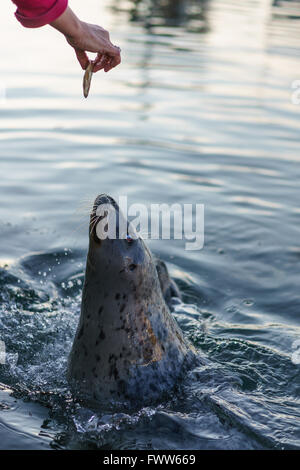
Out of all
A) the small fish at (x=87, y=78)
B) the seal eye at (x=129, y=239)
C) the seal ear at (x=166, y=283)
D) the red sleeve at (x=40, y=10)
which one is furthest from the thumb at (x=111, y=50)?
the seal ear at (x=166, y=283)

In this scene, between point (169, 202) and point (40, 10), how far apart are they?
445cm

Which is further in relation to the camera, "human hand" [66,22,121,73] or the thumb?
the thumb

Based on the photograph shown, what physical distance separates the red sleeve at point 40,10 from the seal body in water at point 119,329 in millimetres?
1056

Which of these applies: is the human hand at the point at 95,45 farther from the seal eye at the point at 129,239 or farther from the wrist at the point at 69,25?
the seal eye at the point at 129,239

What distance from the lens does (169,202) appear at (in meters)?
7.95

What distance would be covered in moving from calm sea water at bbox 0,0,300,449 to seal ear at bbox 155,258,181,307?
153 mm

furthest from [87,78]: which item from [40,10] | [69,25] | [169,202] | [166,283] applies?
[169,202]

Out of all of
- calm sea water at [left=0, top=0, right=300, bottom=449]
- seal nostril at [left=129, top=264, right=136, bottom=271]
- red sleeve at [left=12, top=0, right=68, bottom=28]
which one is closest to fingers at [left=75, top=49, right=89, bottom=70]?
red sleeve at [left=12, top=0, right=68, bottom=28]

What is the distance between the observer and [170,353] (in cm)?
412

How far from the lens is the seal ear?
5.46 meters

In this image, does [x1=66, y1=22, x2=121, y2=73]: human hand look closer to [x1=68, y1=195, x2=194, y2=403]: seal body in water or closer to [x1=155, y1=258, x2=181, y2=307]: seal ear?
[x1=68, y1=195, x2=194, y2=403]: seal body in water

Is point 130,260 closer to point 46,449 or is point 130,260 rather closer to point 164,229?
point 46,449

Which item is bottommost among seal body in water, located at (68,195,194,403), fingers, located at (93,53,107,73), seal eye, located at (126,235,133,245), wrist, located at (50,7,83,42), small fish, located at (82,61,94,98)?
seal body in water, located at (68,195,194,403)
